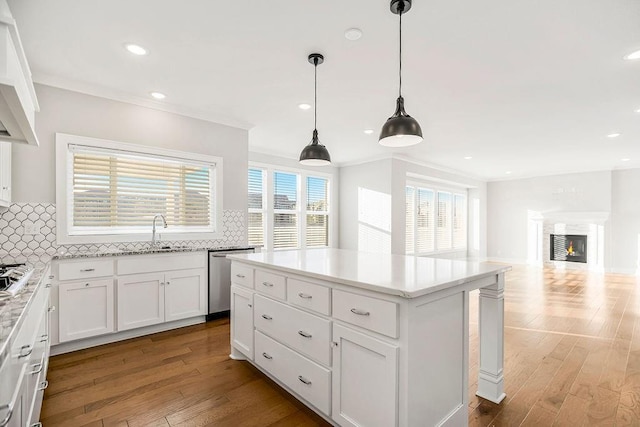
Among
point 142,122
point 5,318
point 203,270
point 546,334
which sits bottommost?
point 546,334

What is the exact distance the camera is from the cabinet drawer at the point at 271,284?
2.15 meters

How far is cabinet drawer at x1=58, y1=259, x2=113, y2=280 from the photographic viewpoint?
9.41 ft

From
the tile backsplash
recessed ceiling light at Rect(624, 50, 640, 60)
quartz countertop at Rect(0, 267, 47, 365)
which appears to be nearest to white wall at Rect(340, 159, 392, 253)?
recessed ceiling light at Rect(624, 50, 640, 60)

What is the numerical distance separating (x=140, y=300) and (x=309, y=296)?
2301mm

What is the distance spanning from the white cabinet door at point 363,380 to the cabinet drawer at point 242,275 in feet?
3.24

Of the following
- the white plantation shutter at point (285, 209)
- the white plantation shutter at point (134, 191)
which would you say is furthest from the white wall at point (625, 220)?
the white plantation shutter at point (134, 191)

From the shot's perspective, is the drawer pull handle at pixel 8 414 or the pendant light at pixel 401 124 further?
the pendant light at pixel 401 124

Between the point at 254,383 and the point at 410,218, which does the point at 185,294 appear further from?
the point at 410,218

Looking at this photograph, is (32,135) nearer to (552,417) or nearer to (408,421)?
(408,421)

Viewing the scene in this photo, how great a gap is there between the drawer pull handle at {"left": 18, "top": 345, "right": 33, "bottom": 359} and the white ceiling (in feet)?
6.60

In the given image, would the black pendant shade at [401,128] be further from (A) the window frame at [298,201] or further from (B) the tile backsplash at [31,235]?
(A) the window frame at [298,201]

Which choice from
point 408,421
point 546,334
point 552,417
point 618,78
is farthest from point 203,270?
point 618,78

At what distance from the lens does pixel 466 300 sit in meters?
1.78

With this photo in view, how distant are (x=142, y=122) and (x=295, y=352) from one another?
3088 millimetres
